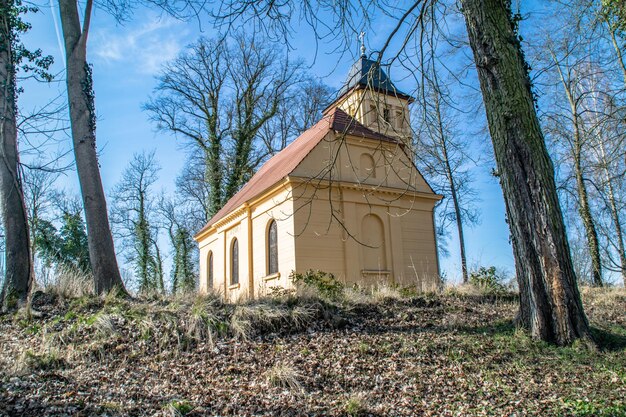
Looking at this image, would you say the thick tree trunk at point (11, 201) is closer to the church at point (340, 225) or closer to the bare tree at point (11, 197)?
the bare tree at point (11, 197)

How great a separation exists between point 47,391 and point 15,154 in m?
6.01

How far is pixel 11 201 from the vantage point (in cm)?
927

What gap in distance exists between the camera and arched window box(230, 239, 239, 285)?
23.8 m

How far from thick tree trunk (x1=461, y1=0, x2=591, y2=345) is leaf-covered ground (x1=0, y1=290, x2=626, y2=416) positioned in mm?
471

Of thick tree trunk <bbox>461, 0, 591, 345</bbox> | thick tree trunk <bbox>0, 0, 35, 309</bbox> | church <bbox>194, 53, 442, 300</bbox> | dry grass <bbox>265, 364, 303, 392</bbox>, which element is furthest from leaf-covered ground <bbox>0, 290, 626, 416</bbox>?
church <bbox>194, 53, 442, 300</bbox>

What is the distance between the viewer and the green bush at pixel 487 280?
12.9 m

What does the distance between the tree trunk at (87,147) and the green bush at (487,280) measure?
350 inches

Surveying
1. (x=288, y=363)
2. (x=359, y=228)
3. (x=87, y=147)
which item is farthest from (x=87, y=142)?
(x=359, y=228)

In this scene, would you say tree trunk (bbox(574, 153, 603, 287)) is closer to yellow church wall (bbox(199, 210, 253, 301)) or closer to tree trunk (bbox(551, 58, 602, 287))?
tree trunk (bbox(551, 58, 602, 287))

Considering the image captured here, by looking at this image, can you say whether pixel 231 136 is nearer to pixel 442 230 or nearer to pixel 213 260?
pixel 213 260

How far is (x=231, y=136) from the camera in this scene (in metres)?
30.3

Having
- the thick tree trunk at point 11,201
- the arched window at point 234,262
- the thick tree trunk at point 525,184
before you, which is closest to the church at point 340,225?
the arched window at point 234,262

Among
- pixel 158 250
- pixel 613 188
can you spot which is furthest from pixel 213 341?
pixel 158 250

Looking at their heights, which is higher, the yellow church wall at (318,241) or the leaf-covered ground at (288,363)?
the yellow church wall at (318,241)
